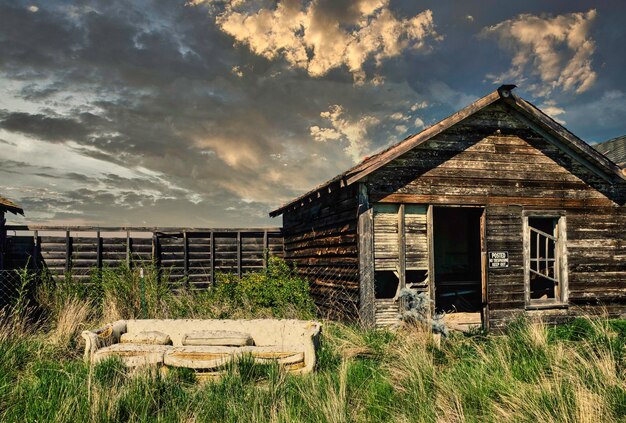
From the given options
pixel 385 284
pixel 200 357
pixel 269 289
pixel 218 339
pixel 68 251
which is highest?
pixel 68 251

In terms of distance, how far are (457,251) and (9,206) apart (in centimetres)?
1188

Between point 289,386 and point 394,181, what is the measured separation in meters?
5.26

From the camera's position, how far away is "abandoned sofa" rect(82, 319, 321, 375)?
6.18 meters

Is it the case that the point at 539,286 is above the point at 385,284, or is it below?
below

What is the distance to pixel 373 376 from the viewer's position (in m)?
5.73

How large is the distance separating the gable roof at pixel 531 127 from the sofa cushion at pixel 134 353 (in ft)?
14.5

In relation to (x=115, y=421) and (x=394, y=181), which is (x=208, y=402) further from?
(x=394, y=181)

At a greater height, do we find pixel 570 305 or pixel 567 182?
pixel 567 182

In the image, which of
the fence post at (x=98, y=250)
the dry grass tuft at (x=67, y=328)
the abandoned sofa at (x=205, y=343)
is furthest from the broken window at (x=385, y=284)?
the fence post at (x=98, y=250)

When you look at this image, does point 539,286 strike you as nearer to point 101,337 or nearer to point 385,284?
point 385,284

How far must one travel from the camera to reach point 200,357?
626cm

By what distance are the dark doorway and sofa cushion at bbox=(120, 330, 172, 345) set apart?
8.68 m

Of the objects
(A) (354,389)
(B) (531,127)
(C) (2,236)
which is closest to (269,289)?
(C) (2,236)

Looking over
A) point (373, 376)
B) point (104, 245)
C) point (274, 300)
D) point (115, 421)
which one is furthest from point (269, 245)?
point (115, 421)
